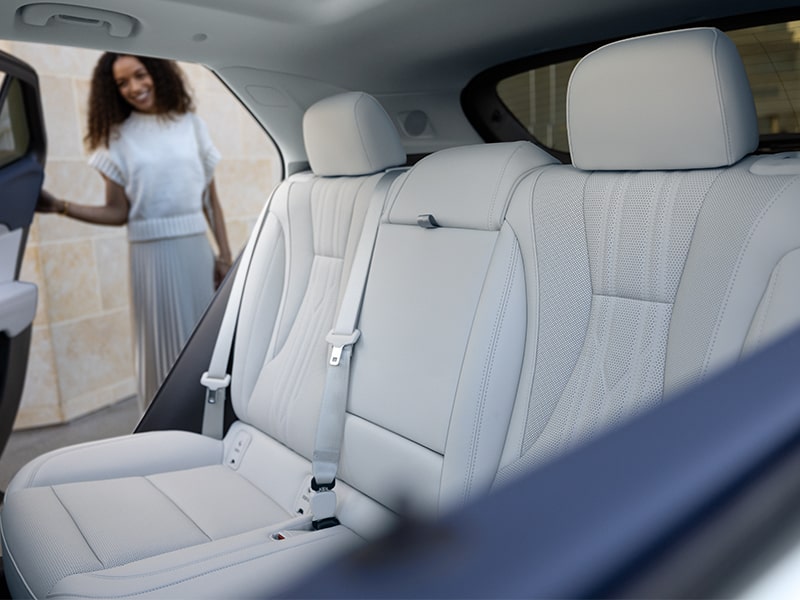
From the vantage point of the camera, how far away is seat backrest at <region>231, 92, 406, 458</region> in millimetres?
1773

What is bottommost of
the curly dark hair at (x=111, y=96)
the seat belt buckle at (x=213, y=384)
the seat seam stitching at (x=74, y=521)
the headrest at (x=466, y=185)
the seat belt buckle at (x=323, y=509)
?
the seat seam stitching at (x=74, y=521)

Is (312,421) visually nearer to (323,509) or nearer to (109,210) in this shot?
(323,509)

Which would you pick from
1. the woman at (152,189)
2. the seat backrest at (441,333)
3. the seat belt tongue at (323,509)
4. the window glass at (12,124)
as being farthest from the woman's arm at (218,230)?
the seat belt tongue at (323,509)

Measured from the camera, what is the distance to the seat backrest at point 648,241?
109 cm

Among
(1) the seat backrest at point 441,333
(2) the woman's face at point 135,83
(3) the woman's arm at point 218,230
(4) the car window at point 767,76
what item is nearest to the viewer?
(1) the seat backrest at point 441,333

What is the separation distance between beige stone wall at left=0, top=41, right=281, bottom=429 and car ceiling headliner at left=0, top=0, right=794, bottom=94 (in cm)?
179

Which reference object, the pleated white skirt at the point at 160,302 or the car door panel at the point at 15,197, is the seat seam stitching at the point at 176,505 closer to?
the car door panel at the point at 15,197

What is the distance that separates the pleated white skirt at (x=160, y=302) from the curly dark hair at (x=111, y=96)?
0.40 m

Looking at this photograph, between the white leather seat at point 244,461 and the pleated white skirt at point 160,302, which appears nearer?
the white leather seat at point 244,461

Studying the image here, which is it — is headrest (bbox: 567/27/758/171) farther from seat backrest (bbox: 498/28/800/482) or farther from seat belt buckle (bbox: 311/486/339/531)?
seat belt buckle (bbox: 311/486/339/531)

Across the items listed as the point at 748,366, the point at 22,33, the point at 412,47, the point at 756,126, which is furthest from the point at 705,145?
the point at 22,33

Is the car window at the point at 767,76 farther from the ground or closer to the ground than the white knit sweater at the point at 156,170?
farther from the ground

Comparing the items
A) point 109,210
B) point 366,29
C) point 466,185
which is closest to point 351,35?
point 366,29

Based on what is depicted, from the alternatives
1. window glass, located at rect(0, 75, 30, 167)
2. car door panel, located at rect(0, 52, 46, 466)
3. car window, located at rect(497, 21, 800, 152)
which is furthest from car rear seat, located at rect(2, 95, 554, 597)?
window glass, located at rect(0, 75, 30, 167)
